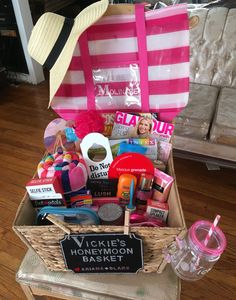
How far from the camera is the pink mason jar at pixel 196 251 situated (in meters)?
0.53

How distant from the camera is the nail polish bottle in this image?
2.08 ft

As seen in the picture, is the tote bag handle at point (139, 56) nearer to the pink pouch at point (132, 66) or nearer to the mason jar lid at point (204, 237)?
the pink pouch at point (132, 66)

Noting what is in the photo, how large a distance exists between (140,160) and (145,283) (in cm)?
28

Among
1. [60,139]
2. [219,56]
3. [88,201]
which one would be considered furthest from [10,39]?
[88,201]

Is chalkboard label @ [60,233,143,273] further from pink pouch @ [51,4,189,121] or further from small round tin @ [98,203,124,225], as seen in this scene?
pink pouch @ [51,4,189,121]

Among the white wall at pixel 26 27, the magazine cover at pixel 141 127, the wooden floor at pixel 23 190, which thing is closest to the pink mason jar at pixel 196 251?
the magazine cover at pixel 141 127

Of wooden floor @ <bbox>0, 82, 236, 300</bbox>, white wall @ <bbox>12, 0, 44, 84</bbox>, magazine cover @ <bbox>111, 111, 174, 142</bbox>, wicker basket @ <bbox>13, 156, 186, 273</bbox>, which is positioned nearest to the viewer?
wicker basket @ <bbox>13, 156, 186, 273</bbox>

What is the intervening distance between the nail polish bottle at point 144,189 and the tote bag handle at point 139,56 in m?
0.22

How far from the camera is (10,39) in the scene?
94.6 inches

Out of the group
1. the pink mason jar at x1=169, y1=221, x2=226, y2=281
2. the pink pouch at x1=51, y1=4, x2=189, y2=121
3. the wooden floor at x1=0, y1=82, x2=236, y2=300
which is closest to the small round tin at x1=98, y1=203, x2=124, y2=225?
the pink mason jar at x1=169, y1=221, x2=226, y2=281

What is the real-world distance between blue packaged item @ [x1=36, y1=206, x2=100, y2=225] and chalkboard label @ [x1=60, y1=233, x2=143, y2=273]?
0.04 m

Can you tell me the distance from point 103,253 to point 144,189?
0.53 ft

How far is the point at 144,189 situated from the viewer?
2.09 feet

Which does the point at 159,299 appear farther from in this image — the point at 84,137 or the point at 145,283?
the point at 84,137
